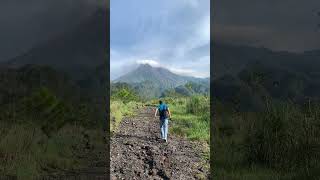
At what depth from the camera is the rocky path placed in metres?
13.8

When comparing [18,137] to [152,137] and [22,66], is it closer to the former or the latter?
[152,137]

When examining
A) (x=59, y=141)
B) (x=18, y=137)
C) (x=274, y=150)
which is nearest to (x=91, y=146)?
(x=59, y=141)

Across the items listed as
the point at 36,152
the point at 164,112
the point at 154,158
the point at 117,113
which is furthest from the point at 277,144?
the point at 117,113

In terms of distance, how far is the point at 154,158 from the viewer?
16016 millimetres

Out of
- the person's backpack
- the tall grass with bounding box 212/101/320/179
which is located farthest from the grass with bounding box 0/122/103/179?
the tall grass with bounding box 212/101/320/179

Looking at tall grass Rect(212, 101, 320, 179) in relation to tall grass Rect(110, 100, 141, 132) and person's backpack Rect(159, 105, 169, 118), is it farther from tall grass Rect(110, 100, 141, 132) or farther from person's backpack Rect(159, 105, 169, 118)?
tall grass Rect(110, 100, 141, 132)

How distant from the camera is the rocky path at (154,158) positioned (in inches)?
545

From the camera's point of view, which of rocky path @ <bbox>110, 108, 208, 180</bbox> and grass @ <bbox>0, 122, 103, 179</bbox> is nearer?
grass @ <bbox>0, 122, 103, 179</bbox>

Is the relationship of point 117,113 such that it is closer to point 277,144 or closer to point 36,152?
point 36,152

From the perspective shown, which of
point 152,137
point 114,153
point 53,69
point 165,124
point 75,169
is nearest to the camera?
point 75,169

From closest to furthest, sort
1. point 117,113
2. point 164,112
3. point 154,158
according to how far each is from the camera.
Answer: point 154,158 → point 164,112 → point 117,113

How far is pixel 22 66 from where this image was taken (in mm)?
31031

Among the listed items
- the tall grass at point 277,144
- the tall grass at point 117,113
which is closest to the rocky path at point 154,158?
the tall grass at point 277,144

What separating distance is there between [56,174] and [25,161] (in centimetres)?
84
